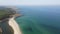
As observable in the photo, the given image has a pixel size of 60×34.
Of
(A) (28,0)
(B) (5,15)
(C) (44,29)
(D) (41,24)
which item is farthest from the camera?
(A) (28,0)

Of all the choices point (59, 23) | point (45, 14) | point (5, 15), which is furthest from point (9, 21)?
point (59, 23)

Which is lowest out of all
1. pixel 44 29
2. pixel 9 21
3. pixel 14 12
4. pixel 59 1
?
pixel 44 29

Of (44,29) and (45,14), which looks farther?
(45,14)

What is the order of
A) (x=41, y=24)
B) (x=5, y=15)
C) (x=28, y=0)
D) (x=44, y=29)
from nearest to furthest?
(x=44, y=29) < (x=41, y=24) < (x=5, y=15) < (x=28, y=0)

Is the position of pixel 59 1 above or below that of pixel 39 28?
above

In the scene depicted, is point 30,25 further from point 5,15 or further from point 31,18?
point 5,15

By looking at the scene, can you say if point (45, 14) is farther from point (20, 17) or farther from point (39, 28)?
point (20, 17)

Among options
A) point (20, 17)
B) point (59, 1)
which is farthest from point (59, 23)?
point (20, 17)
